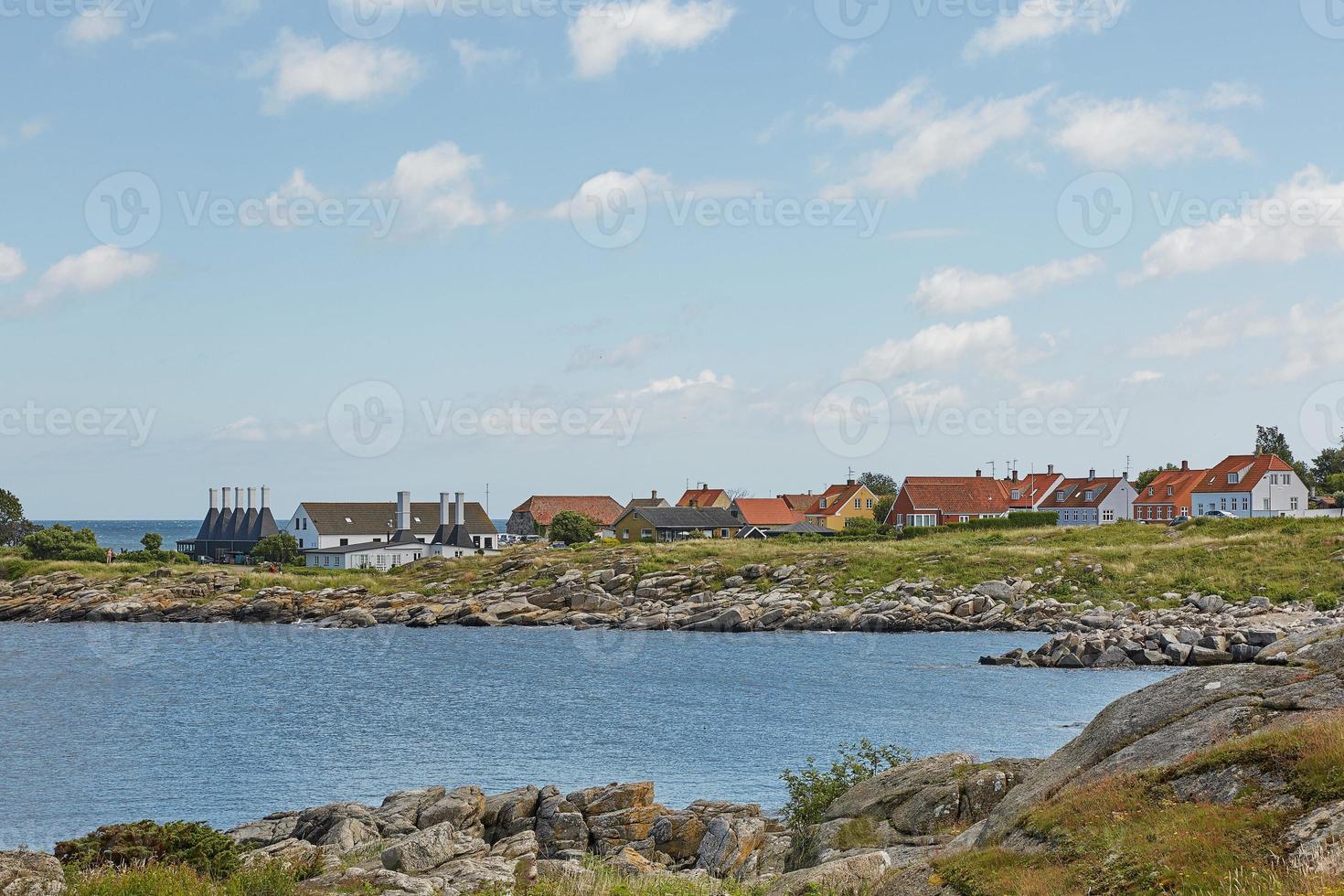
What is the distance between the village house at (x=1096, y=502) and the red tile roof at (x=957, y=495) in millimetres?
6527

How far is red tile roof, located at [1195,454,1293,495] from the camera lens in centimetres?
10719

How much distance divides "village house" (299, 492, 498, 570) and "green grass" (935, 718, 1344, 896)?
323 ft

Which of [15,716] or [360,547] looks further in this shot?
[360,547]

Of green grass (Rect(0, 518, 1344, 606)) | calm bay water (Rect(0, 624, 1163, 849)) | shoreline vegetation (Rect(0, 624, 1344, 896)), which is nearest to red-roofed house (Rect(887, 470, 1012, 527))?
green grass (Rect(0, 518, 1344, 606))

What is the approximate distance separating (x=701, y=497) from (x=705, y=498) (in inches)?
43.3

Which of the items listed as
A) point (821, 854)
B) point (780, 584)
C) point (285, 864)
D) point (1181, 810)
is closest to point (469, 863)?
point (285, 864)

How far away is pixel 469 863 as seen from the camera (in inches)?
755

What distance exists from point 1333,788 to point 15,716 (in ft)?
150

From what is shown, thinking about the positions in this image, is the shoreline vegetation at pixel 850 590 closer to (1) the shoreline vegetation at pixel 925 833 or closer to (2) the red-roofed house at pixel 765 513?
(2) the red-roofed house at pixel 765 513

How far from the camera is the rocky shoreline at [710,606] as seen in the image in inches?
2056

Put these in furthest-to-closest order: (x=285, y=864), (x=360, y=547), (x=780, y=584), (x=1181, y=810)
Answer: (x=360, y=547), (x=780, y=584), (x=285, y=864), (x=1181, y=810)

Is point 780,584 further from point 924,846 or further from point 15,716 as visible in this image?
point 924,846

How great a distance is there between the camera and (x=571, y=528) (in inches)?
4321

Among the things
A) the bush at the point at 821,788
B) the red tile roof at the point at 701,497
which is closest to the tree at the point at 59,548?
the red tile roof at the point at 701,497
